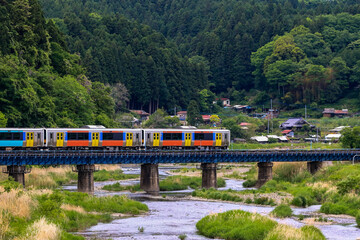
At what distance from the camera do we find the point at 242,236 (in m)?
43.0

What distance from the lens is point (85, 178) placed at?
6556 centimetres

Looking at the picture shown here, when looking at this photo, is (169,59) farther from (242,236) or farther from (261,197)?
(242,236)

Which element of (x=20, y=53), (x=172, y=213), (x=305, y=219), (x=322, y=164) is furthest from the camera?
(x=20, y=53)

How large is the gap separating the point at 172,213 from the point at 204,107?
119114mm

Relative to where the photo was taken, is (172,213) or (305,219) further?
(172,213)

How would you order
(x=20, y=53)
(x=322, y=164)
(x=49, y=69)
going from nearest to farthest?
1. (x=322, y=164)
2. (x=20, y=53)
3. (x=49, y=69)

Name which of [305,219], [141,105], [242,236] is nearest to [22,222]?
[242,236]

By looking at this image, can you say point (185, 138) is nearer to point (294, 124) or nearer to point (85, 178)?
point (85, 178)

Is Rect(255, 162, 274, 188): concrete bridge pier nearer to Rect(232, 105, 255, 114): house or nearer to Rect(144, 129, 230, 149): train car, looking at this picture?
Rect(144, 129, 230, 149): train car

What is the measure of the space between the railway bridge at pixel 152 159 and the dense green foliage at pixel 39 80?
53.8 ft

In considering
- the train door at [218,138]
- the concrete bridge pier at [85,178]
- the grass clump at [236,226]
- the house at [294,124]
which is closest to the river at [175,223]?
the grass clump at [236,226]

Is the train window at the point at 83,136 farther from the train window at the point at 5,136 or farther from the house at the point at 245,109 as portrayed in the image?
the house at the point at 245,109

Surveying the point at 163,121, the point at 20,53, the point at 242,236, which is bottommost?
the point at 242,236

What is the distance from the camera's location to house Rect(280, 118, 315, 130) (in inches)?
5822
